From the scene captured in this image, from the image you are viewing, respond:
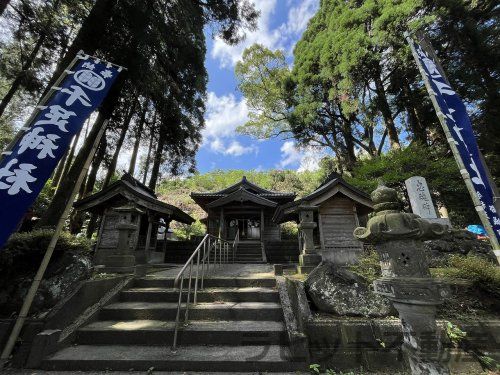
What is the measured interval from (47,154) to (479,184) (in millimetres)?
7588

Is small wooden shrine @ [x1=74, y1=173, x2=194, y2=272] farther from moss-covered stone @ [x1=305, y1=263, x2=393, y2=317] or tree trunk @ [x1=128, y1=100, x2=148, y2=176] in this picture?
moss-covered stone @ [x1=305, y1=263, x2=393, y2=317]

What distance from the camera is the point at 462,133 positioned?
4.76 metres

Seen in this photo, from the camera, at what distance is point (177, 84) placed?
11.1m

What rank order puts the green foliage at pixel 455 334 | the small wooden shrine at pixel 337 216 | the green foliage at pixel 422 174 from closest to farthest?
the green foliage at pixel 455 334 → the small wooden shrine at pixel 337 216 → the green foliage at pixel 422 174

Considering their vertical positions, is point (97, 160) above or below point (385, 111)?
below

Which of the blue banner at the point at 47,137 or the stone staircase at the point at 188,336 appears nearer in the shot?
the stone staircase at the point at 188,336

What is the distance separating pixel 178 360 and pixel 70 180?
7.68 metres

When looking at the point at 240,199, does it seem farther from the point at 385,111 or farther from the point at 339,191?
the point at 385,111

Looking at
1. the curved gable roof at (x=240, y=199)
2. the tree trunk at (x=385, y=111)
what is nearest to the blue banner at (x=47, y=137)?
Answer: the curved gable roof at (x=240, y=199)

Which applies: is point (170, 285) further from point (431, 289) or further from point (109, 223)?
point (109, 223)

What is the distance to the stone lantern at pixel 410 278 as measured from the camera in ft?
7.59

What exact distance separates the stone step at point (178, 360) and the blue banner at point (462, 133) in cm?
439

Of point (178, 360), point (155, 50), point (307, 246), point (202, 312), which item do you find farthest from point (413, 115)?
Answer: point (178, 360)

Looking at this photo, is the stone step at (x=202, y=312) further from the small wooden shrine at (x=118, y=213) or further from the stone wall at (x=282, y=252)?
the stone wall at (x=282, y=252)
